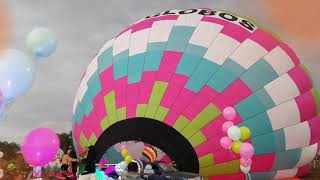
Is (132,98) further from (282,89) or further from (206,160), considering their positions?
(282,89)

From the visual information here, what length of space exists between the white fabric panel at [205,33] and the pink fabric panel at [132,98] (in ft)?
6.26

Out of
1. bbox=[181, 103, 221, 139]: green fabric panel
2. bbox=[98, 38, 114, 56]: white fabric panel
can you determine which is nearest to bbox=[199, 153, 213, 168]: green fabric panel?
bbox=[181, 103, 221, 139]: green fabric panel

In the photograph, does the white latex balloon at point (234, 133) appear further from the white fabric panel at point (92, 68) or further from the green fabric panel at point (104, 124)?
the white fabric panel at point (92, 68)

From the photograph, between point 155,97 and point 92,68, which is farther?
point 92,68

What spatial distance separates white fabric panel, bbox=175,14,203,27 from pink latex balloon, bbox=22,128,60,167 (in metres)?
4.59

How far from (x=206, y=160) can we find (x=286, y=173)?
2829 mm

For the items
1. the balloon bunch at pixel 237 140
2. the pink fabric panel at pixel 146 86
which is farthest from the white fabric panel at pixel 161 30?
the balloon bunch at pixel 237 140

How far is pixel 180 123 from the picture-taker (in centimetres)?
1203

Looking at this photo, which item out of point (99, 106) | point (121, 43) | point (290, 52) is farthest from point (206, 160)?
point (290, 52)

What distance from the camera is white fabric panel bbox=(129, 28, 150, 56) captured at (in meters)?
13.2

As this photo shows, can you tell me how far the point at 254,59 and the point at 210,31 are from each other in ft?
4.48

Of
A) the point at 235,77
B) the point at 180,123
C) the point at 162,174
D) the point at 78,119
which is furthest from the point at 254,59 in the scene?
the point at 78,119

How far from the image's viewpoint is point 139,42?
13.5 m

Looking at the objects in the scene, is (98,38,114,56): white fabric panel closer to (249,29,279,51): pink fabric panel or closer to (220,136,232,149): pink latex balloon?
(249,29,279,51): pink fabric panel
